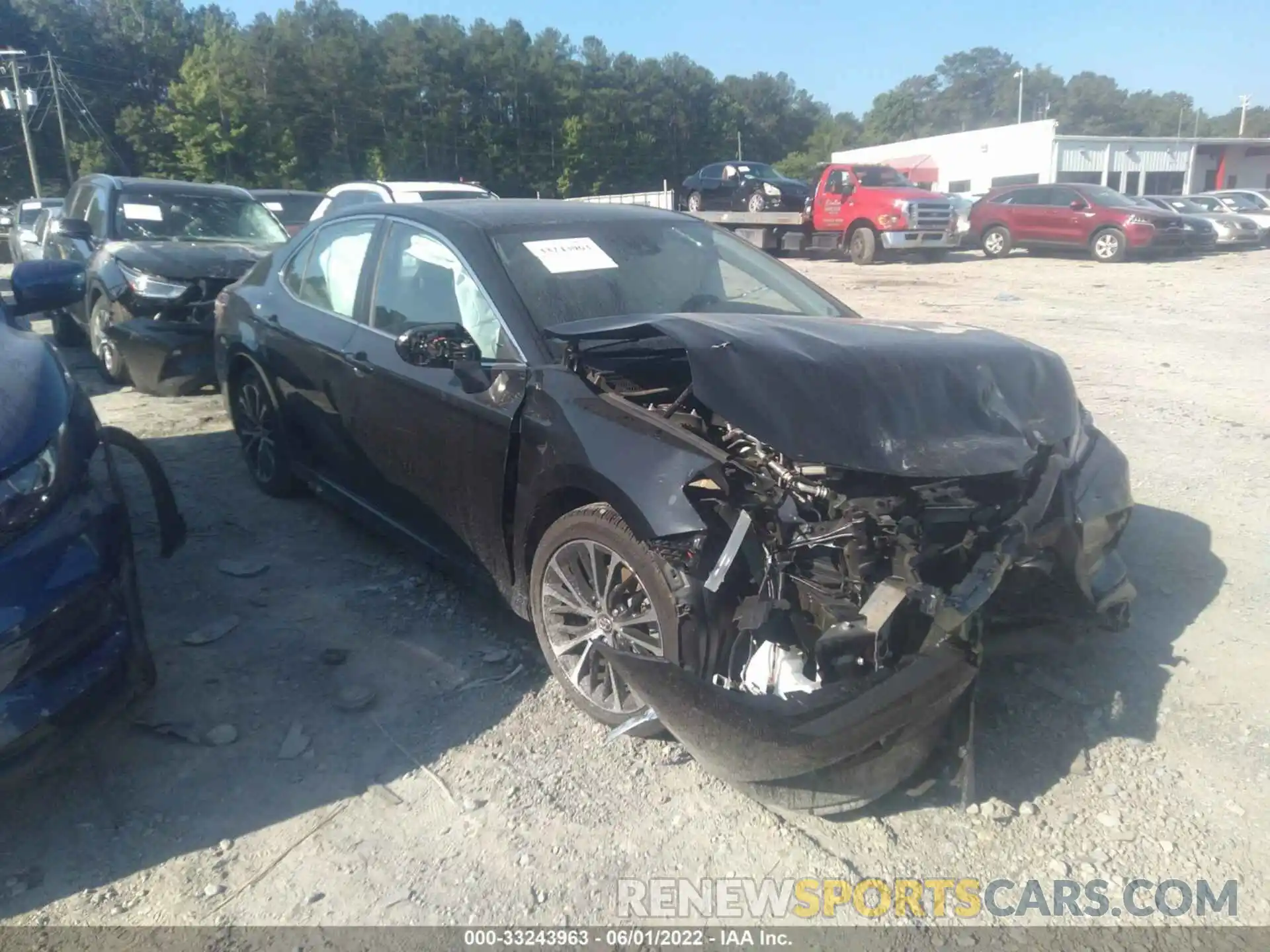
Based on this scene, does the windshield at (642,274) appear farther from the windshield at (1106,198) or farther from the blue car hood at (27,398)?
the windshield at (1106,198)

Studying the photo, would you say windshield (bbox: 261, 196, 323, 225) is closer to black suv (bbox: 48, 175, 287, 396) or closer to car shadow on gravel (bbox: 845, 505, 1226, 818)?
black suv (bbox: 48, 175, 287, 396)

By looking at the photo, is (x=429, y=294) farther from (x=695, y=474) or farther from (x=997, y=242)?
(x=997, y=242)

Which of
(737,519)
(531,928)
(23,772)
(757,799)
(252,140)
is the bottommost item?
(531,928)

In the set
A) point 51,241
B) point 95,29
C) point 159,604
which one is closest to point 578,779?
point 159,604

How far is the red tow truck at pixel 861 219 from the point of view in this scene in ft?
66.0

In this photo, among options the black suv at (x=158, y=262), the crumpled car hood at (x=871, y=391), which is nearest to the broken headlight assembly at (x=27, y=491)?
the crumpled car hood at (x=871, y=391)

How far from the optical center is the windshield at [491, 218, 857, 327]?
377 cm

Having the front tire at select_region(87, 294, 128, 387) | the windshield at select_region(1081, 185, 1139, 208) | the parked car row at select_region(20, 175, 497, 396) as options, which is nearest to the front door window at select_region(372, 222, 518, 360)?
the parked car row at select_region(20, 175, 497, 396)

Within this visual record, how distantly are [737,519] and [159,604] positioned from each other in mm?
2841

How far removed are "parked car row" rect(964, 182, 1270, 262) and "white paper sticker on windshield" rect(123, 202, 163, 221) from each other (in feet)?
60.1

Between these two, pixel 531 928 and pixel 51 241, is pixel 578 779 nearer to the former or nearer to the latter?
pixel 531 928

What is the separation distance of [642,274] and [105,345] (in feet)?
19.7

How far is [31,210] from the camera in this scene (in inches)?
734

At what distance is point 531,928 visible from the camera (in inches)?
100
